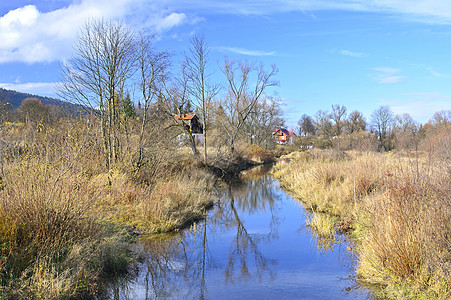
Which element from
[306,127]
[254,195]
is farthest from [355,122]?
[254,195]

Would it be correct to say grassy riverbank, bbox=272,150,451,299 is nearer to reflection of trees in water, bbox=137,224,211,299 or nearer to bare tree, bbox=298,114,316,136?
reflection of trees in water, bbox=137,224,211,299

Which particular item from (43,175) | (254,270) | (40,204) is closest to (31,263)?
(40,204)

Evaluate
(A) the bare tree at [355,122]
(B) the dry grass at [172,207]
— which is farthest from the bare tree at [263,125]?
(B) the dry grass at [172,207]

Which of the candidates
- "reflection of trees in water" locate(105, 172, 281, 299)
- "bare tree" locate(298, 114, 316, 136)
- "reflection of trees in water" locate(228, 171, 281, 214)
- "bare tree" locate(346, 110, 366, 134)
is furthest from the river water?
"bare tree" locate(298, 114, 316, 136)

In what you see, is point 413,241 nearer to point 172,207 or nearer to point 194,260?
point 194,260

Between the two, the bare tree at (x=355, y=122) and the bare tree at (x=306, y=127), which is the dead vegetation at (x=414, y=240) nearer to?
the bare tree at (x=355, y=122)

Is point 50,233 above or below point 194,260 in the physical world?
above

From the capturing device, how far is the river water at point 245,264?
6199 millimetres

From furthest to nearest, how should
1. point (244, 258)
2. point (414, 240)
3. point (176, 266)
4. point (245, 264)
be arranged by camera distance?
point (244, 258), point (245, 264), point (176, 266), point (414, 240)

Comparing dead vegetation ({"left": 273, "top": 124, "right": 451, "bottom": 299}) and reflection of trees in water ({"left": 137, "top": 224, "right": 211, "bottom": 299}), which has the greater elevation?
dead vegetation ({"left": 273, "top": 124, "right": 451, "bottom": 299})

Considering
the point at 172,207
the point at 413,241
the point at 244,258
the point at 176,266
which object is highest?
the point at 413,241

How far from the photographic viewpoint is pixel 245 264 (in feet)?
25.7

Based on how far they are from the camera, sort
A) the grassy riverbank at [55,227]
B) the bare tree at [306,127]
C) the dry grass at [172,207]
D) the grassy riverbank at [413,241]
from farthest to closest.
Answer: the bare tree at [306,127] < the dry grass at [172,207] < the grassy riverbank at [55,227] < the grassy riverbank at [413,241]

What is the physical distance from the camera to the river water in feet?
20.3
